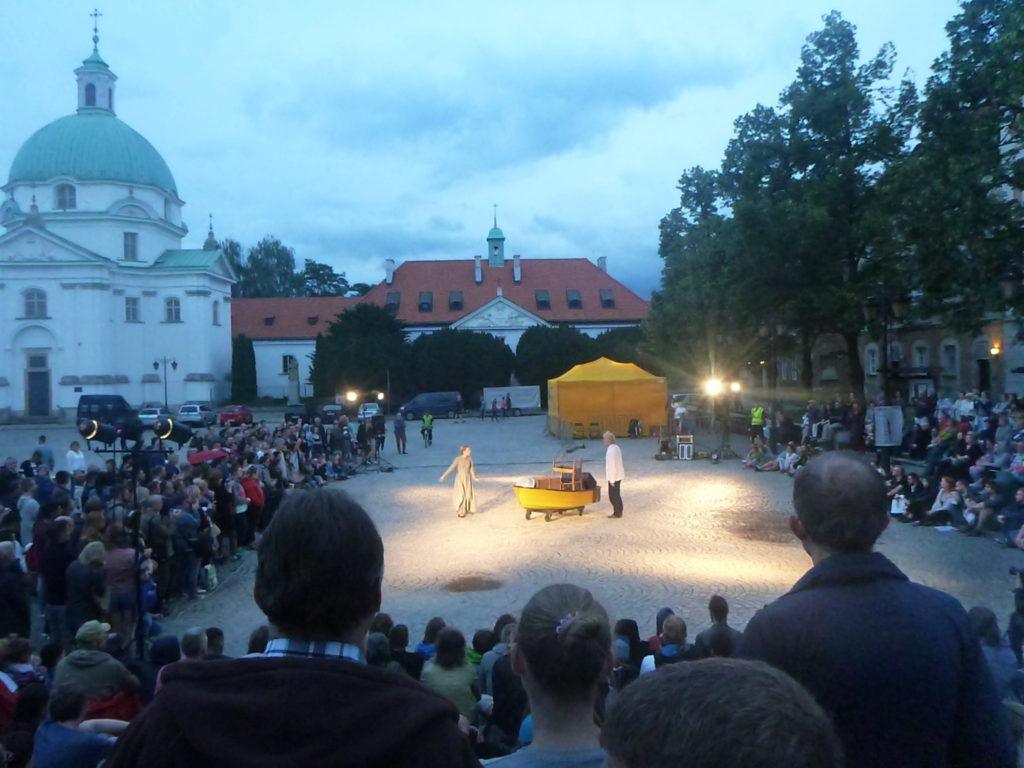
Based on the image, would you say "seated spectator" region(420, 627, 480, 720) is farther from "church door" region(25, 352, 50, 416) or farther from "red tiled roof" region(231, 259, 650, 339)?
"red tiled roof" region(231, 259, 650, 339)

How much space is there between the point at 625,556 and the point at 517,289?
220 ft

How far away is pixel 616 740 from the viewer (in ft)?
4.32

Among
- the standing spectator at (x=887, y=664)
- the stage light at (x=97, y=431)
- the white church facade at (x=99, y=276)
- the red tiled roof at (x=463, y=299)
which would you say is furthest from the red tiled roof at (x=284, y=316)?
→ the standing spectator at (x=887, y=664)

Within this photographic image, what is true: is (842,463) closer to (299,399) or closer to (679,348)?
(679,348)

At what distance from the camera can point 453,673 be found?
5.65 metres

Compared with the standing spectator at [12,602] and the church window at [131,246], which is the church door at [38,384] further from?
the standing spectator at [12,602]

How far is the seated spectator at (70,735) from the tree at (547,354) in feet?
189

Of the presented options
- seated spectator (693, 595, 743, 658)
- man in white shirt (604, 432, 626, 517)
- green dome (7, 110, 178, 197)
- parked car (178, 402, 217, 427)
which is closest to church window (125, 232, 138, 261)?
green dome (7, 110, 178, 197)

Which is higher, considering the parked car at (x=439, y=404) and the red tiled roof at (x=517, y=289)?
the red tiled roof at (x=517, y=289)

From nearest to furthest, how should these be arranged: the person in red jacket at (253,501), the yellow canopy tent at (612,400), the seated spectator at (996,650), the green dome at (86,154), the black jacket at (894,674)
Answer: the black jacket at (894,674) < the seated spectator at (996,650) < the person in red jacket at (253,501) < the yellow canopy tent at (612,400) < the green dome at (86,154)

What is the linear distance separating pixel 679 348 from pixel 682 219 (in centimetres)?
939

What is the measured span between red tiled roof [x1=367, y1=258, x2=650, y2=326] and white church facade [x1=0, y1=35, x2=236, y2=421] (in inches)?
647

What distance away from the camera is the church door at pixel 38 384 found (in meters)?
58.5

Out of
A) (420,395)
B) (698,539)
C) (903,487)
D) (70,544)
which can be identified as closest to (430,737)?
(70,544)
